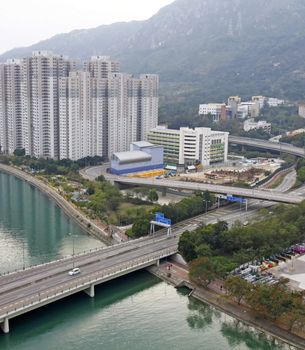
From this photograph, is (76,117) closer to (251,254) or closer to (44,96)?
(44,96)

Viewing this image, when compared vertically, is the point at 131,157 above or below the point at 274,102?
below

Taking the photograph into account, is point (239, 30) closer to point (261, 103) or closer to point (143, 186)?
point (261, 103)

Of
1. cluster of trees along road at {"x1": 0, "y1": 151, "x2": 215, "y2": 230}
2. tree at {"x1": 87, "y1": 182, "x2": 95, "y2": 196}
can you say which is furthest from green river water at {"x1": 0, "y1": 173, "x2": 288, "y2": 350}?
tree at {"x1": 87, "y1": 182, "x2": 95, "y2": 196}

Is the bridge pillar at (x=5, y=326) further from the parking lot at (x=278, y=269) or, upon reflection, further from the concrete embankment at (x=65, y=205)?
the concrete embankment at (x=65, y=205)

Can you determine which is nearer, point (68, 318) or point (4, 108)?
point (68, 318)

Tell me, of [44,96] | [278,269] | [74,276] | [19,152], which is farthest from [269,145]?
[74,276]

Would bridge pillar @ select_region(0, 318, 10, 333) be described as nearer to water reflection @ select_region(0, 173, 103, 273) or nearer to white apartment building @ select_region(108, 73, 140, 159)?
water reflection @ select_region(0, 173, 103, 273)

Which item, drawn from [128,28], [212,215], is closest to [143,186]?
[212,215]
